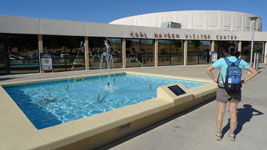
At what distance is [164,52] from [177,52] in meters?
1.89

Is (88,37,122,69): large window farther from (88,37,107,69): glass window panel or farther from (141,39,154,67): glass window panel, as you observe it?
(141,39,154,67): glass window panel

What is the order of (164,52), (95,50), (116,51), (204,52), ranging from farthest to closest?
(204,52) → (164,52) → (116,51) → (95,50)

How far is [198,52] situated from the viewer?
22.4 metres

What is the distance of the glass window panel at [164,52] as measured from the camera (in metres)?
19.6

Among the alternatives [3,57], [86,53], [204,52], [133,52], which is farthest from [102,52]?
[204,52]

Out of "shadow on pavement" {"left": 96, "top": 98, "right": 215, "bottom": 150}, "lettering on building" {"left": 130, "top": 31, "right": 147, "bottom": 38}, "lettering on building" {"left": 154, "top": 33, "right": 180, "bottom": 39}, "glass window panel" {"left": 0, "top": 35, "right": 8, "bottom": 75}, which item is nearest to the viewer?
"shadow on pavement" {"left": 96, "top": 98, "right": 215, "bottom": 150}

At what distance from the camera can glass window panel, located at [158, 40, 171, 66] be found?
19.6m

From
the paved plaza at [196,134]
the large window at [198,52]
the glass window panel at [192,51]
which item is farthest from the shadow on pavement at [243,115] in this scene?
the large window at [198,52]

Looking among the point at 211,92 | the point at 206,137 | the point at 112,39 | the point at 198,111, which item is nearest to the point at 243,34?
the point at 112,39

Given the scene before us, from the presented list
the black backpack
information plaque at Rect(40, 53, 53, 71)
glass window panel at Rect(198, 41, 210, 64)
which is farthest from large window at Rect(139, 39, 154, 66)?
the black backpack

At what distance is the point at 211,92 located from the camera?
20.8 feet

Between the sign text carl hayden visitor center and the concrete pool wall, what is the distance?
181 inches

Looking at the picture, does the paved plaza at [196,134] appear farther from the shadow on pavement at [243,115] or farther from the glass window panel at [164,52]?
the glass window panel at [164,52]

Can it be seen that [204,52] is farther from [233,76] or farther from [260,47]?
[233,76]
